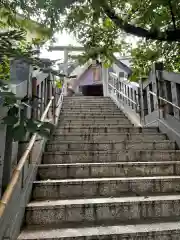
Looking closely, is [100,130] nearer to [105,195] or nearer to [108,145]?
[108,145]

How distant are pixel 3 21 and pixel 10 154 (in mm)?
1028

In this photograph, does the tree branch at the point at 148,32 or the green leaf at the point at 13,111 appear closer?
the green leaf at the point at 13,111

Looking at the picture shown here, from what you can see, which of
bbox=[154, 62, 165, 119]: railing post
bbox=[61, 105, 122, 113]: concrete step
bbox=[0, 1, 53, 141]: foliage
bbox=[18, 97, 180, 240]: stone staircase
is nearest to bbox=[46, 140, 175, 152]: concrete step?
bbox=[18, 97, 180, 240]: stone staircase

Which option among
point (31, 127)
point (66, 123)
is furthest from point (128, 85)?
point (31, 127)

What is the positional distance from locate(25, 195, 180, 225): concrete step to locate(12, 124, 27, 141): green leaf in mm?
1237

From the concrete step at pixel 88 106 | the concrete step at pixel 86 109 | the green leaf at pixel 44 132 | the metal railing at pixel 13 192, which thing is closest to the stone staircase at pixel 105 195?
the metal railing at pixel 13 192

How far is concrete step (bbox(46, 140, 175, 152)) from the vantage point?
125 inches

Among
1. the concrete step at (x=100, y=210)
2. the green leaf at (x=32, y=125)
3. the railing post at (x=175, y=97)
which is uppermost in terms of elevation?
the railing post at (x=175, y=97)

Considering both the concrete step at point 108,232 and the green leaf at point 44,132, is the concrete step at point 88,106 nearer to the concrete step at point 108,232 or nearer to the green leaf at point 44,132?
the concrete step at point 108,232

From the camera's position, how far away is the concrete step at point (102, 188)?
213cm

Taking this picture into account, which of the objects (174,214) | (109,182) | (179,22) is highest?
(179,22)

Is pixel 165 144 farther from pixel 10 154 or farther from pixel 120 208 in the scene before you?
pixel 10 154

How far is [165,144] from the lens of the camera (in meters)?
3.32

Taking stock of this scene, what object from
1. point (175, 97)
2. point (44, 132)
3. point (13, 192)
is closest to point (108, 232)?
point (13, 192)
